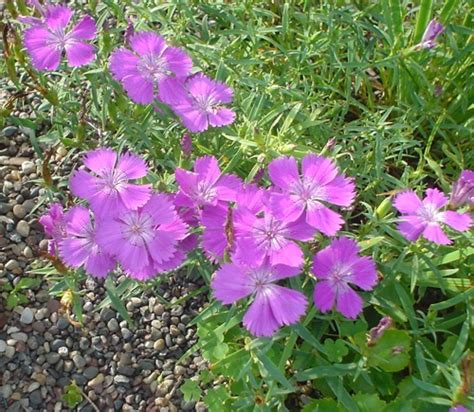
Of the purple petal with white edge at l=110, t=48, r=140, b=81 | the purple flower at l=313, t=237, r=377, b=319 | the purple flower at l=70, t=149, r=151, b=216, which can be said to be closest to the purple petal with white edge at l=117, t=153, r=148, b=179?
the purple flower at l=70, t=149, r=151, b=216

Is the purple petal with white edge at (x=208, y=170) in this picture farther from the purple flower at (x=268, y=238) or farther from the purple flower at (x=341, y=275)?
the purple flower at (x=341, y=275)

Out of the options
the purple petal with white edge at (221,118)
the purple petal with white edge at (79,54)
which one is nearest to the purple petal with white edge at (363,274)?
the purple petal with white edge at (221,118)

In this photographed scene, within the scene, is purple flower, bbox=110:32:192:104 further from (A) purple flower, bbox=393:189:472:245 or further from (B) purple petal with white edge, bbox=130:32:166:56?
(A) purple flower, bbox=393:189:472:245

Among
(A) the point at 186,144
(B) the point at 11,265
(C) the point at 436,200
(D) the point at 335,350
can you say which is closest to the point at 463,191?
(C) the point at 436,200

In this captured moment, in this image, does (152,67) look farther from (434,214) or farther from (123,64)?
(434,214)

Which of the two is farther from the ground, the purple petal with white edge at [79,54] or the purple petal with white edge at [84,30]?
the purple petal with white edge at [84,30]

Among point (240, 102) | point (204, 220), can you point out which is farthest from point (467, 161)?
point (204, 220)
